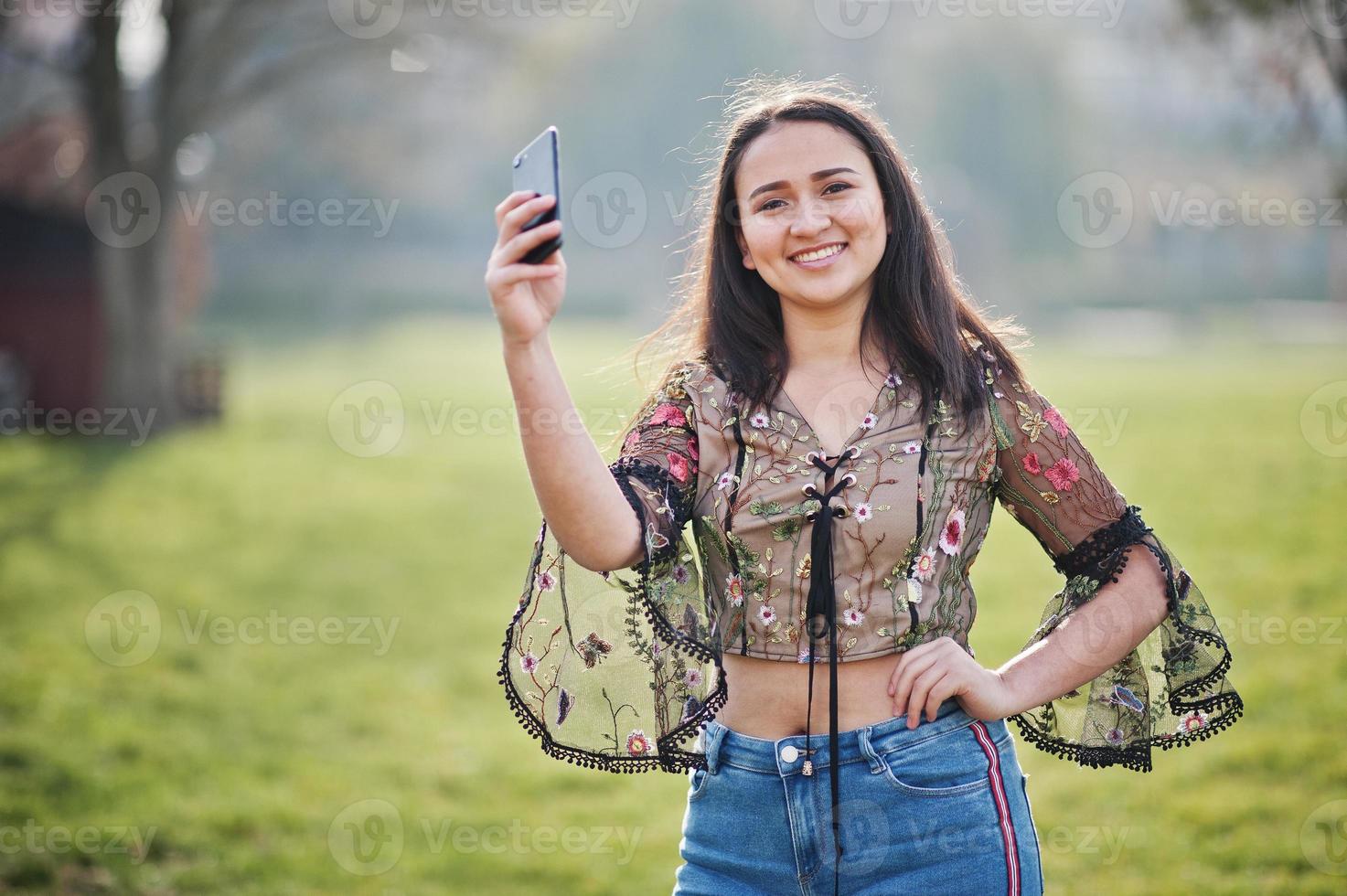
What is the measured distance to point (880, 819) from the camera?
1.99 metres

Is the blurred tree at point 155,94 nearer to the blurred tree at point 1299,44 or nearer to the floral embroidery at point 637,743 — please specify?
the blurred tree at point 1299,44

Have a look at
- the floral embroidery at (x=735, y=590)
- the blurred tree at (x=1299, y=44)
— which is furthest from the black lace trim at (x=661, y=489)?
the blurred tree at (x=1299, y=44)

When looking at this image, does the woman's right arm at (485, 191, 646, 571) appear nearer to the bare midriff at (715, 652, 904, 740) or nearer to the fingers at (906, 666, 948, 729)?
the bare midriff at (715, 652, 904, 740)

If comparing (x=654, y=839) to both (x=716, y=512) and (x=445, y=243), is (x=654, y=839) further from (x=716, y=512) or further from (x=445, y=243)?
(x=445, y=243)

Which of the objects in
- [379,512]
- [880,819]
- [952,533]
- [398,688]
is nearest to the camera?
[880,819]

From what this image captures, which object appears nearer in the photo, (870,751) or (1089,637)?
(870,751)

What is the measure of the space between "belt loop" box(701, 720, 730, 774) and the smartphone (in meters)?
0.88

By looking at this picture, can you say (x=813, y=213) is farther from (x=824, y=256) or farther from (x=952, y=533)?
(x=952, y=533)

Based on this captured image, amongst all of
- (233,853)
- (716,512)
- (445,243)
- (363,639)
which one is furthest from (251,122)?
(716,512)

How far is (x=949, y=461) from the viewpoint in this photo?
2.10 metres

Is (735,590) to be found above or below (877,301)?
below

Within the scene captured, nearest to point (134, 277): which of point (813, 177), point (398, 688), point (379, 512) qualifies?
point (379, 512)

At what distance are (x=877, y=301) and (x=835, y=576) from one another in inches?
21.0

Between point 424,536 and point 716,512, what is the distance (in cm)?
905
